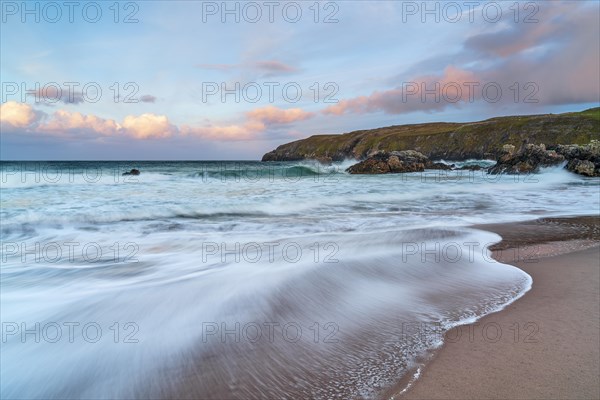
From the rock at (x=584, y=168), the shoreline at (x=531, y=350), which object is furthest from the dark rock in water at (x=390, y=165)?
the shoreline at (x=531, y=350)

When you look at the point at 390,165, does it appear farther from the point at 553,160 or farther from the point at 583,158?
the point at 583,158

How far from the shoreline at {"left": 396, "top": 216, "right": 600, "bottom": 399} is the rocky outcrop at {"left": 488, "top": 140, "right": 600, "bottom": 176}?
1067 inches

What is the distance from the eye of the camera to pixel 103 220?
10.0 meters

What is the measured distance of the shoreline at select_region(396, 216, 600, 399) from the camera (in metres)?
2.23

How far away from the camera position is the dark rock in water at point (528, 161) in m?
29.2

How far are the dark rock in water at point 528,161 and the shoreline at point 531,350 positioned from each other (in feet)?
93.1

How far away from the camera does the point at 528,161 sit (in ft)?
99.0

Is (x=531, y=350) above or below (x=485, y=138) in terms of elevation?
below

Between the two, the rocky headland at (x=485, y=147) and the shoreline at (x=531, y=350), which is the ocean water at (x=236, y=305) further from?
the rocky headland at (x=485, y=147)

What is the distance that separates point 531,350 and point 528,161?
31843 mm

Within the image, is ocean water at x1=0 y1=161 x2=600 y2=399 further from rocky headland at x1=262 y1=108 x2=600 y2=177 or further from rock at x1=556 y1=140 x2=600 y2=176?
rocky headland at x1=262 y1=108 x2=600 y2=177

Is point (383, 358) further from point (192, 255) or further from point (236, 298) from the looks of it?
point (192, 255)

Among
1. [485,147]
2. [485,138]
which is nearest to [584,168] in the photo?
[485,147]

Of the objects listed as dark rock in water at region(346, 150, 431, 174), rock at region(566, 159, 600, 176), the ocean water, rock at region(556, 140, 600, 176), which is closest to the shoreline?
the ocean water
